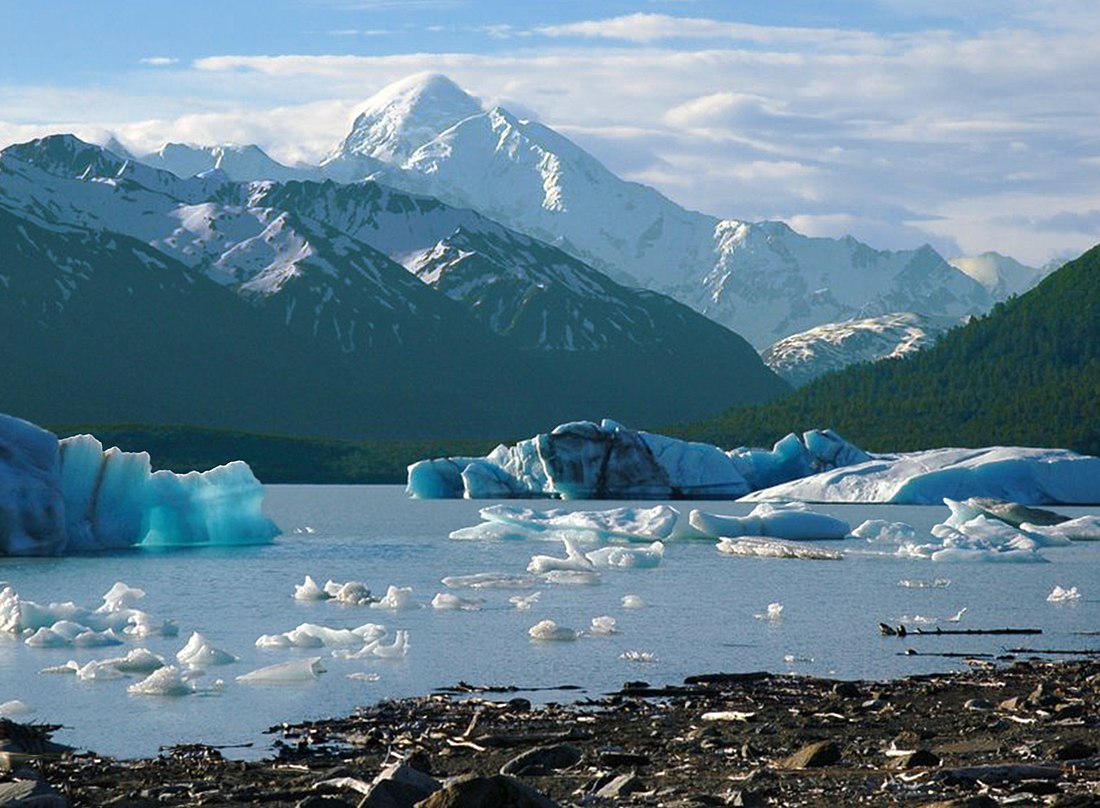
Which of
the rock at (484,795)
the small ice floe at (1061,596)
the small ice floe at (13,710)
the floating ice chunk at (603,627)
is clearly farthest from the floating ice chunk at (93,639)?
the small ice floe at (1061,596)

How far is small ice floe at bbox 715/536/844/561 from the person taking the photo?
50.5 m

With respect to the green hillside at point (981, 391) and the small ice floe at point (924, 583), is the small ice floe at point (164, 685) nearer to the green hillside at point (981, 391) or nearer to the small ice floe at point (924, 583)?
the small ice floe at point (924, 583)

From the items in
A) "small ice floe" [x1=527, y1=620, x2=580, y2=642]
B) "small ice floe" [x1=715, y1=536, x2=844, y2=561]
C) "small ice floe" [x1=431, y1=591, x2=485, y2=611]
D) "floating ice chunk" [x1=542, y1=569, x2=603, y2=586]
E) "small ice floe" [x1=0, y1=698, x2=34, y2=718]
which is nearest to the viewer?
"small ice floe" [x1=0, y1=698, x2=34, y2=718]

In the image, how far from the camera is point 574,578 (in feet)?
134

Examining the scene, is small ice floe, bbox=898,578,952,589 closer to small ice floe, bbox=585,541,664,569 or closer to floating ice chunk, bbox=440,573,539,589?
small ice floe, bbox=585,541,664,569

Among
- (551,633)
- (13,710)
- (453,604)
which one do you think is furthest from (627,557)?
(13,710)

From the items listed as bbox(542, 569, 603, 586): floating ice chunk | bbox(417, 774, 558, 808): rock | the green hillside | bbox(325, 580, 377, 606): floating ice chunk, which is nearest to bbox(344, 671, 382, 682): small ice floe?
bbox(325, 580, 377, 606): floating ice chunk

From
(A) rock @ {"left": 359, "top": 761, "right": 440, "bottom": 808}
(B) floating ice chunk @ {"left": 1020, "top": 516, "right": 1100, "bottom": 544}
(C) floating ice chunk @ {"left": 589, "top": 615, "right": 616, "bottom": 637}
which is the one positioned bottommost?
(B) floating ice chunk @ {"left": 1020, "top": 516, "right": 1100, "bottom": 544}

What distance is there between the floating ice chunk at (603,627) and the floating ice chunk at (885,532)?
99.6 feet

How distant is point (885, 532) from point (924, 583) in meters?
19.3

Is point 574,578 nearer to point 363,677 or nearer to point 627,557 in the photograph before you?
point 627,557

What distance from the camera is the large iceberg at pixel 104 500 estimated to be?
45.8 m

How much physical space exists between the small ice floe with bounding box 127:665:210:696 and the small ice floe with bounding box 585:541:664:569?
2616cm

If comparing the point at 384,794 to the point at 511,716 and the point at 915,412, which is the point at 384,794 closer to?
the point at 511,716
